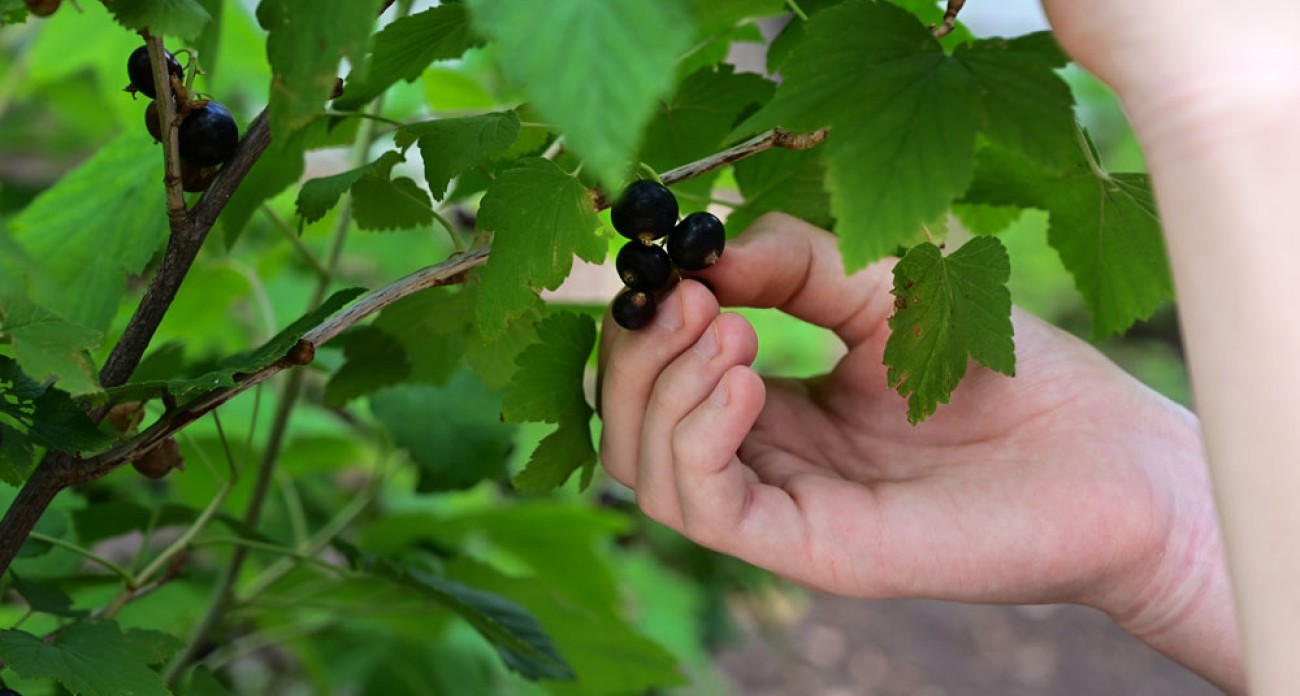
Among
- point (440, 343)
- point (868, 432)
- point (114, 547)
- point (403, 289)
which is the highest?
point (403, 289)

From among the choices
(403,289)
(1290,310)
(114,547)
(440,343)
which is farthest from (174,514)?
(114,547)

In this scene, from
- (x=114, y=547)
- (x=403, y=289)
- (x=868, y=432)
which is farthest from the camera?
(x=114, y=547)

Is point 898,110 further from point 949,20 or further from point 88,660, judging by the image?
point 88,660

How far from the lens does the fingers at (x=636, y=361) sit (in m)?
0.67

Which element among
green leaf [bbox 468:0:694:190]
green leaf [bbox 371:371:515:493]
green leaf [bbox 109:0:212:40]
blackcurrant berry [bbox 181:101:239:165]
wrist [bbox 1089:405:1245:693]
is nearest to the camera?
green leaf [bbox 468:0:694:190]

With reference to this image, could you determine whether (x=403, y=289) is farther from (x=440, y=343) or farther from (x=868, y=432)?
(x=868, y=432)

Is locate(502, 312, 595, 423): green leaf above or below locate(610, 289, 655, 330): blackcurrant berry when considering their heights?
below

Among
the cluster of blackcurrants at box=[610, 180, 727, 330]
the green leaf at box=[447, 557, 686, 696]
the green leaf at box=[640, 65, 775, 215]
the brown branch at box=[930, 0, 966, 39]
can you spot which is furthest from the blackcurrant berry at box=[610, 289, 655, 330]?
the green leaf at box=[447, 557, 686, 696]

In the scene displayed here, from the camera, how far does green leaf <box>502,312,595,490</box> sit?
0.69 metres

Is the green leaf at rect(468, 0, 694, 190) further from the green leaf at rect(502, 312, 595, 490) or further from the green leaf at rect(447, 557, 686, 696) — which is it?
the green leaf at rect(447, 557, 686, 696)

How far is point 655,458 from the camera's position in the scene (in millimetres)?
720

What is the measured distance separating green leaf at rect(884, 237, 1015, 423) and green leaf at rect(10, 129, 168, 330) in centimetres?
44

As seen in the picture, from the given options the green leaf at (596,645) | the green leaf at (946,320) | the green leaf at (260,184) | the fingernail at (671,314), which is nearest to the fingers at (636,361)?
the fingernail at (671,314)

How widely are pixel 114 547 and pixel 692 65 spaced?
124 centimetres
